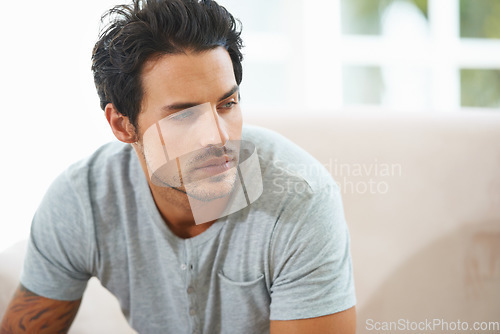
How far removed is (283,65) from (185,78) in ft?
5.10

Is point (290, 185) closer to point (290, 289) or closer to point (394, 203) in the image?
point (290, 289)

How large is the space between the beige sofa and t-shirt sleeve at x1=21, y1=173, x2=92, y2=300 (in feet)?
0.75

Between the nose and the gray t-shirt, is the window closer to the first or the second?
the gray t-shirt

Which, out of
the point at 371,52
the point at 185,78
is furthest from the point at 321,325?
the point at 371,52

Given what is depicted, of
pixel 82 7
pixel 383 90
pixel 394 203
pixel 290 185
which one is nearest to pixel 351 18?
pixel 383 90

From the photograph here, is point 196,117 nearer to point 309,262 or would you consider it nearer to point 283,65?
point 309,262

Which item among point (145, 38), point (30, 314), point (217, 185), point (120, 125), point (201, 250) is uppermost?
point (145, 38)

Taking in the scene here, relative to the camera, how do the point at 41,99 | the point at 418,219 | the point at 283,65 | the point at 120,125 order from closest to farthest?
the point at 120,125 < the point at 418,219 < the point at 41,99 < the point at 283,65

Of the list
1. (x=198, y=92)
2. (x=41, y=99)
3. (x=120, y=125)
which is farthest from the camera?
(x=41, y=99)

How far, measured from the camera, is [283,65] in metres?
2.38

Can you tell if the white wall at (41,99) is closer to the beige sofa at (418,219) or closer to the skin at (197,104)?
the beige sofa at (418,219)

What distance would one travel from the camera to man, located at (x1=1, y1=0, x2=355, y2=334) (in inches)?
35.4

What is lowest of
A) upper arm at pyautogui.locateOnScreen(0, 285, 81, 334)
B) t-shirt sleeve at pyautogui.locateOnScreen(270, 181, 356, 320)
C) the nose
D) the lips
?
upper arm at pyautogui.locateOnScreen(0, 285, 81, 334)

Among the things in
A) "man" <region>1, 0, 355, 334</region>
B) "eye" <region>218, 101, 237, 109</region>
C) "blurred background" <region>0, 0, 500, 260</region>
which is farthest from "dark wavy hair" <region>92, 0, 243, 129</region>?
"blurred background" <region>0, 0, 500, 260</region>
